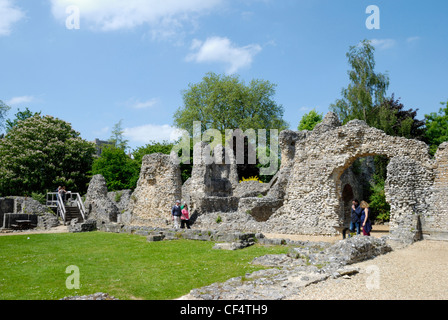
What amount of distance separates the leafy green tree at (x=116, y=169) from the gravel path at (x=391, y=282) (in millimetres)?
30563

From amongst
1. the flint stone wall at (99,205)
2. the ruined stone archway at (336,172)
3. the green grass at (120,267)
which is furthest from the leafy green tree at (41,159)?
the ruined stone archway at (336,172)

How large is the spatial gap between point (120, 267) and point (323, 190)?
430 inches

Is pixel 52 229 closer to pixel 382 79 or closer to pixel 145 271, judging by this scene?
pixel 145 271

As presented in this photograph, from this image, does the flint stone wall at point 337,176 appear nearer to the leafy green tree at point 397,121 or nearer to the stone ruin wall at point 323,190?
the stone ruin wall at point 323,190

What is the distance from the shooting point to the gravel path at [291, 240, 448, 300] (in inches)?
241

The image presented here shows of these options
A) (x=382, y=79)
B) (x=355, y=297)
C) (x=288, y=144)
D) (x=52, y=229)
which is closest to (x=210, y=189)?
(x=288, y=144)

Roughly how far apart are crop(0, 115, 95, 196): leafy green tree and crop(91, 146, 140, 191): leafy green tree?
146cm

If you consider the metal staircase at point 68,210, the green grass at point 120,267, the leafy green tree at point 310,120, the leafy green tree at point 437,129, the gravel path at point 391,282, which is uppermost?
the leafy green tree at point 310,120

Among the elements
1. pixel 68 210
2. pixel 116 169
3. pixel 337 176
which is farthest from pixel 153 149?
pixel 337 176

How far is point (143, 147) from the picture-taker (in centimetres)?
4231

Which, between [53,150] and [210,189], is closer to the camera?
[210,189]

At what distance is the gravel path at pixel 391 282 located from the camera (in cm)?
611

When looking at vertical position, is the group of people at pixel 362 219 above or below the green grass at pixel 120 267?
above
